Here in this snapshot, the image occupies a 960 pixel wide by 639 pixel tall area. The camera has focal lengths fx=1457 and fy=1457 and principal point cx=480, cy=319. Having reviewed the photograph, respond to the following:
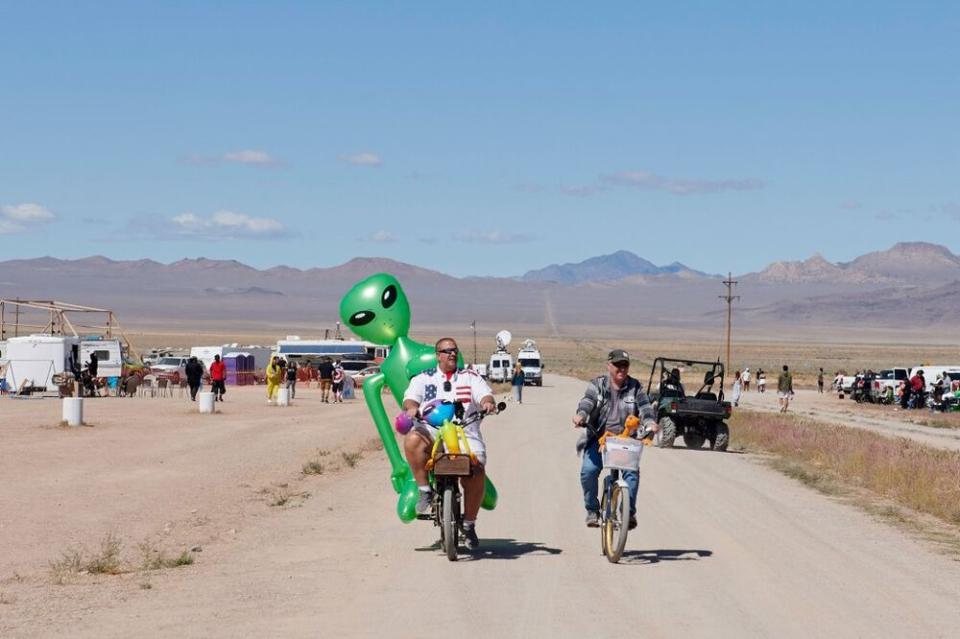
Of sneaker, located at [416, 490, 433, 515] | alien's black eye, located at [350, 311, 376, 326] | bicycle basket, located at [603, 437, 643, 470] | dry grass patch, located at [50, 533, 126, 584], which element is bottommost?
dry grass patch, located at [50, 533, 126, 584]

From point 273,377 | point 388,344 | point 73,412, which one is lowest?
point 73,412

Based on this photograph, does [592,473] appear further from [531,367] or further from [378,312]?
[531,367]

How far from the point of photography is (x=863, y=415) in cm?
4753

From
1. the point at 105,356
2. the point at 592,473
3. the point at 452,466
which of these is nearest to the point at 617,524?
the point at 592,473

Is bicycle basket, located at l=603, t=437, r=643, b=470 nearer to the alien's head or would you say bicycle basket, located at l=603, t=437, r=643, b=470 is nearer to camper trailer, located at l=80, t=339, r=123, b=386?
the alien's head

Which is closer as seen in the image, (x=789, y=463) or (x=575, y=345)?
(x=789, y=463)

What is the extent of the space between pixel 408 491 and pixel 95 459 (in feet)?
38.9

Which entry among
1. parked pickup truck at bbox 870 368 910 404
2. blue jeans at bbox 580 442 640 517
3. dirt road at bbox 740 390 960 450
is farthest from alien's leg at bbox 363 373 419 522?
parked pickup truck at bbox 870 368 910 404

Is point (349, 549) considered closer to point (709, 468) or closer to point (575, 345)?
point (709, 468)

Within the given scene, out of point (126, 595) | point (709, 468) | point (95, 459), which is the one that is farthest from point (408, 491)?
point (95, 459)

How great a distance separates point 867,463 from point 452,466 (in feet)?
38.7

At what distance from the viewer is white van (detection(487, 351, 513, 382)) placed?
239ft

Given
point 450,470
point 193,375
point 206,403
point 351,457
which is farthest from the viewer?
point 193,375

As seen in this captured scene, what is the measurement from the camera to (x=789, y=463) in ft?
76.0
